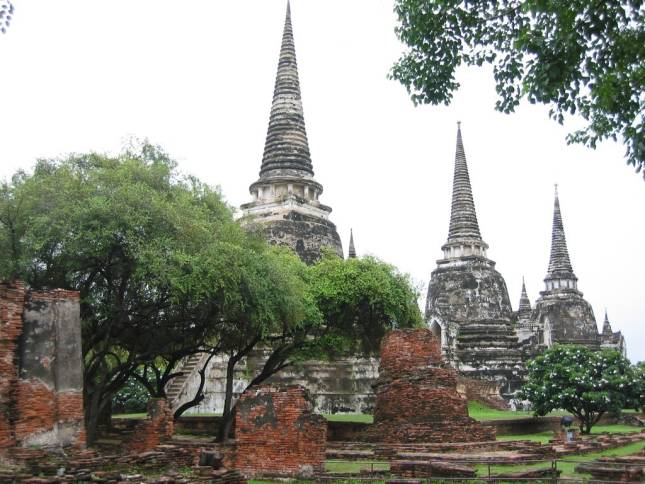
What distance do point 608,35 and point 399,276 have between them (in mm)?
15716

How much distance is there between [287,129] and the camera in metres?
33.1

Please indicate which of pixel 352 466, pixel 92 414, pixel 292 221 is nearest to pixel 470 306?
pixel 292 221

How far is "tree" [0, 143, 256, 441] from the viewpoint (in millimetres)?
15672

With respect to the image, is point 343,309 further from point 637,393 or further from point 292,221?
point 637,393

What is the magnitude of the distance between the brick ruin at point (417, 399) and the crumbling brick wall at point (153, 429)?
535 centimetres

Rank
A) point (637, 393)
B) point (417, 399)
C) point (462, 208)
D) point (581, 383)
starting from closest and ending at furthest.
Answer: point (417, 399), point (581, 383), point (637, 393), point (462, 208)

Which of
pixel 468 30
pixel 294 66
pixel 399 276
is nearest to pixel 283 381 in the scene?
pixel 399 276

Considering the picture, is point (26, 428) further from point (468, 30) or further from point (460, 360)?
point (460, 360)

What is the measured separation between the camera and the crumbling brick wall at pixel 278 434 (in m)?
14.2

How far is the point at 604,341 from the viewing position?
51.1m

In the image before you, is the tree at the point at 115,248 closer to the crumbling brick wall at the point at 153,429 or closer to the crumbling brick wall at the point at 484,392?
the crumbling brick wall at the point at 153,429

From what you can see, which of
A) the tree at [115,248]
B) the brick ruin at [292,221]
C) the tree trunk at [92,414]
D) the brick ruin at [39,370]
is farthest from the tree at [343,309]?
the brick ruin at [39,370]

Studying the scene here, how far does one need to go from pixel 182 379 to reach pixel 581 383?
44.5 feet

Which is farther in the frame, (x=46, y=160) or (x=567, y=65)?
(x=46, y=160)
